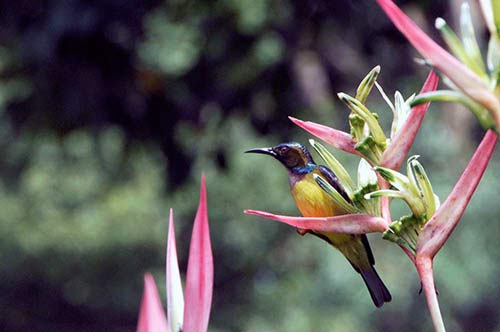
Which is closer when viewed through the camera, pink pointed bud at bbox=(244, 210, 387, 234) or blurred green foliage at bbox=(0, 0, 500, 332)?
pink pointed bud at bbox=(244, 210, 387, 234)

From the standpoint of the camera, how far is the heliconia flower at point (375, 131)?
36 cm

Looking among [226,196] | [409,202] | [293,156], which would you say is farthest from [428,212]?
[226,196]

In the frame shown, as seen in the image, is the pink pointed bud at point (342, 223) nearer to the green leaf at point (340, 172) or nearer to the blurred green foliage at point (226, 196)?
the green leaf at point (340, 172)

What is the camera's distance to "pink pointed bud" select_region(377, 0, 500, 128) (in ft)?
0.96

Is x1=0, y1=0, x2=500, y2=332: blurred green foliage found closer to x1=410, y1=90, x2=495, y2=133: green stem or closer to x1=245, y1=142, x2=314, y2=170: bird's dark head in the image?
x1=245, y1=142, x2=314, y2=170: bird's dark head

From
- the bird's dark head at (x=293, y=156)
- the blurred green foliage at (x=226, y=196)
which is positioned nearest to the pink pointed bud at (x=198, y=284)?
the bird's dark head at (x=293, y=156)

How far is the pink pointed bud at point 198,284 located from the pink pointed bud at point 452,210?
0.25 feet

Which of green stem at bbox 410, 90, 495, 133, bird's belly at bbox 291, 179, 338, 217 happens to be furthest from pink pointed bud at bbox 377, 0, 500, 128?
bird's belly at bbox 291, 179, 338, 217

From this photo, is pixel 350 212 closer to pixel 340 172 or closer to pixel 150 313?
pixel 340 172

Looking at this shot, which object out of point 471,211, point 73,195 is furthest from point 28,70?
point 73,195

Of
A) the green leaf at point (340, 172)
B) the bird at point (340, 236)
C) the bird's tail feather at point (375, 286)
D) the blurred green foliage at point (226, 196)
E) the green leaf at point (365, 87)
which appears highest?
the green leaf at point (365, 87)

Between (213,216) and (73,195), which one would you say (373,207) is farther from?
(73,195)

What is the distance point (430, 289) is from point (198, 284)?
78 millimetres

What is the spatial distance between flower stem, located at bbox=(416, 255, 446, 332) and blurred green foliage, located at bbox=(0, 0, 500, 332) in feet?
6.57
